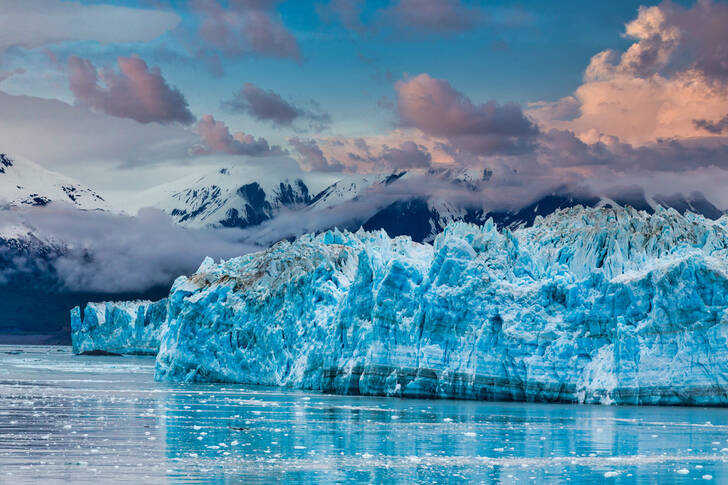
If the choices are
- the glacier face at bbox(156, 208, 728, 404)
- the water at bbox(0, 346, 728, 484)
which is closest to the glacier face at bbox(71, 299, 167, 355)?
the glacier face at bbox(156, 208, 728, 404)

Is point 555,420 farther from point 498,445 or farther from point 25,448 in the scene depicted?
point 25,448

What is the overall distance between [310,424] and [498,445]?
780 cm

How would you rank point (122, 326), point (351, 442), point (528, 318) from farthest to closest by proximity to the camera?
point (122, 326) → point (528, 318) → point (351, 442)

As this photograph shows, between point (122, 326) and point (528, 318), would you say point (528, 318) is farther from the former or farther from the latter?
point (122, 326)

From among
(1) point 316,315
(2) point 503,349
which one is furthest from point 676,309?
(1) point 316,315

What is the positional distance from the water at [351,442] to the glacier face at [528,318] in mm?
1720

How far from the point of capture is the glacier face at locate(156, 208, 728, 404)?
40.8 metres

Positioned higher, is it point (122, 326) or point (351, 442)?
point (122, 326)

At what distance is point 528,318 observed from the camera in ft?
142

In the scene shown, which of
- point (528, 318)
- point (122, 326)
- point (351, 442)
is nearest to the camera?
point (351, 442)

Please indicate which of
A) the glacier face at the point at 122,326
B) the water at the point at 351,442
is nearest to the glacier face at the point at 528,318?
the water at the point at 351,442

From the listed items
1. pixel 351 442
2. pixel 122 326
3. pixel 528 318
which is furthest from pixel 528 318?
pixel 122 326

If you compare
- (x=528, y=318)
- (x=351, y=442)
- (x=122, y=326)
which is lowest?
(x=351, y=442)

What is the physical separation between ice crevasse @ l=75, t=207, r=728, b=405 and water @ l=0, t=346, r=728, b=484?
66.2 inches
